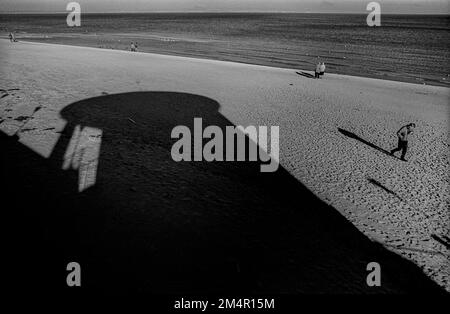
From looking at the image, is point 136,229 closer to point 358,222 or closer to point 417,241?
point 358,222

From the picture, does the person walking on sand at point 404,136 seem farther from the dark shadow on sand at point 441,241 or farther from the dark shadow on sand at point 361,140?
the dark shadow on sand at point 441,241

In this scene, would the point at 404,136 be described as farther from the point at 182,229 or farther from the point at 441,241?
the point at 182,229

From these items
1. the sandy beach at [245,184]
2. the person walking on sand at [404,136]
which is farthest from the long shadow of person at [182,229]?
the person walking on sand at [404,136]

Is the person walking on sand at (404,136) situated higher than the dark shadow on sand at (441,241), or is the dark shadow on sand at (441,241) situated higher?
the person walking on sand at (404,136)

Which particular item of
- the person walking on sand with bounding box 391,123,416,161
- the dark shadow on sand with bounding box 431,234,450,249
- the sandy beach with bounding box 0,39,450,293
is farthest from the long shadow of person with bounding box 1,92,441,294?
the person walking on sand with bounding box 391,123,416,161

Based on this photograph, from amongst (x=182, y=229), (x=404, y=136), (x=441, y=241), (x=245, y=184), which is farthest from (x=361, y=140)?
(x=182, y=229)

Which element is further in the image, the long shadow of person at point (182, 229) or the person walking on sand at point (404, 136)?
the person walking on sand at point (404, 136)

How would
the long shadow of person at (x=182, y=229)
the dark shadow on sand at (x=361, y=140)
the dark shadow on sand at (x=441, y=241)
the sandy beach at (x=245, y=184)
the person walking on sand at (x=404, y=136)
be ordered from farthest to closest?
the dark shadow on sand at (x=361, y=140)
the person walking on sand at (x=404, y=136)
the dark shadow on sand at (x=441, y=241)
the sandy beach at (x=245, y=184)
the long shadow of person at (x=182, y=229)
